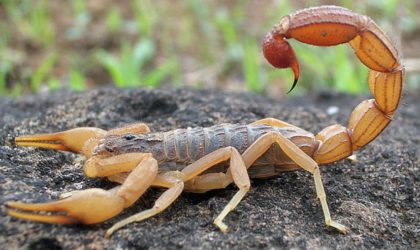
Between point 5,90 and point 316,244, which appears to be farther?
point 5,90

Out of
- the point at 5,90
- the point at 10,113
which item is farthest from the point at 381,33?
the point at 5,90

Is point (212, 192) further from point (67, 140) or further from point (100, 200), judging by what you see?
point (67, 140)

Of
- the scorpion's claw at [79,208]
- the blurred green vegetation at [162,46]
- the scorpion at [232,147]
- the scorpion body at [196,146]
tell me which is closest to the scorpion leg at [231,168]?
the scorpion at [232,147]

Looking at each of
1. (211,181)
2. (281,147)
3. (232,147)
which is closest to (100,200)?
(211,181)

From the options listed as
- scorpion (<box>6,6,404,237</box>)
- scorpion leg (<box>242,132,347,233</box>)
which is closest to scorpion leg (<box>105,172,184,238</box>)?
scorpion (<box>6,6,404,237</box>)

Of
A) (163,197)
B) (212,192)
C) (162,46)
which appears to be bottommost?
(212,192)

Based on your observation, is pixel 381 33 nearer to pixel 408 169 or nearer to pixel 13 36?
pixel 408 169

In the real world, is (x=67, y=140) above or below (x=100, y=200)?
above
